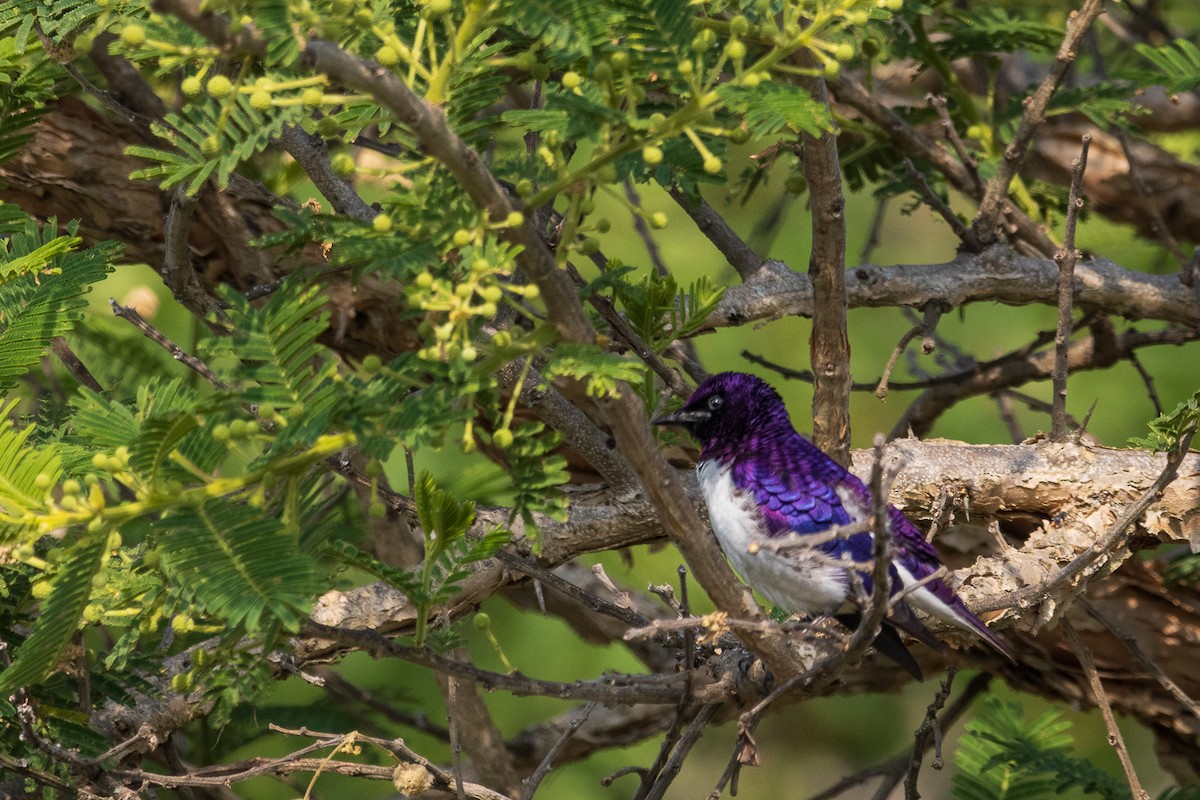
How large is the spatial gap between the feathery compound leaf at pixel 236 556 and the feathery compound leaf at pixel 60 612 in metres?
0.10

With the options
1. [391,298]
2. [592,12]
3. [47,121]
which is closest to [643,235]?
[391,298]

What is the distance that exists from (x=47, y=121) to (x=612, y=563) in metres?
2.74

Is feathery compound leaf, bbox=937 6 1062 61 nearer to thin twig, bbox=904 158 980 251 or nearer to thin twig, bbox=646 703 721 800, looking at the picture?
thin twig, bbox=904 158 980 251

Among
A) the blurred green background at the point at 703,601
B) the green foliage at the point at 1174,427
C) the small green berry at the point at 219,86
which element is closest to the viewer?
the small green berry at the point at 219,86

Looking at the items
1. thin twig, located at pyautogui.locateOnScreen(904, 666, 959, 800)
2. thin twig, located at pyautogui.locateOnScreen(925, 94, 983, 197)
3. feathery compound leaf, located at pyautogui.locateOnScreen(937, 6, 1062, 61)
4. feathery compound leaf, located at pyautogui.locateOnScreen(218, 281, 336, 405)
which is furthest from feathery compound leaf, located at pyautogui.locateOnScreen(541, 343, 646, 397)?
feathery compound leaf, located at pyautogui.locateOnScreen(937, 6, 1062, 61)

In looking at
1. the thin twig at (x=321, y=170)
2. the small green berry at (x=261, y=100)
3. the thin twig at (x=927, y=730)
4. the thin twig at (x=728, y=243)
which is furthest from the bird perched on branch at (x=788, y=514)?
the small green berry at (x=261, y=100)

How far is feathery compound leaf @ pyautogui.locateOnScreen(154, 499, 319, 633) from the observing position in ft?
5.34

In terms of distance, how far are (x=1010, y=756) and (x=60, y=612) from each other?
9.05 ft

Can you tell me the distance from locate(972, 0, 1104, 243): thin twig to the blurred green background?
2.70 feet

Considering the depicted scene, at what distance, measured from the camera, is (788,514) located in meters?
3.13

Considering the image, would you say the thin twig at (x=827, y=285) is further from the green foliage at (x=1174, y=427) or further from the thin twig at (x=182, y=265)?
the thin twig at (x=182, y=265)

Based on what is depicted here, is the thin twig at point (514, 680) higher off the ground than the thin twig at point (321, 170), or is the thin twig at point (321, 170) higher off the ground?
the thin twig at point (321, 170)

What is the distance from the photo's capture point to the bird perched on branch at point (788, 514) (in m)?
3.08

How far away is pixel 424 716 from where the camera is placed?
4.48 m
